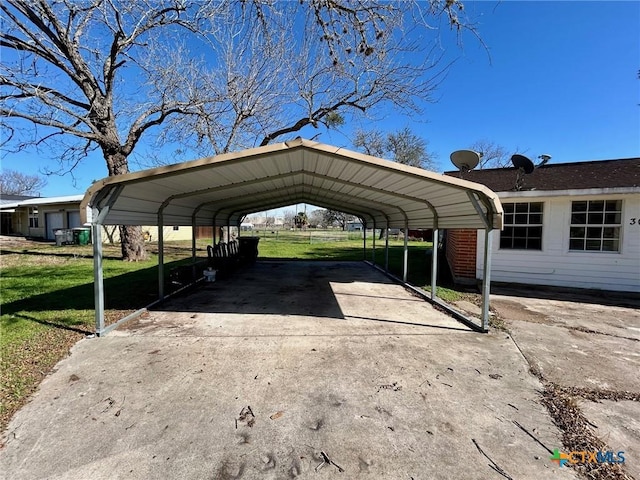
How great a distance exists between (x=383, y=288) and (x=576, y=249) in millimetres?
5035

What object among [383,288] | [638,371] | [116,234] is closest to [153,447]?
[638,371]

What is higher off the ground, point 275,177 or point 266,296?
point 275,177

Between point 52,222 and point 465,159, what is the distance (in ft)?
93.9

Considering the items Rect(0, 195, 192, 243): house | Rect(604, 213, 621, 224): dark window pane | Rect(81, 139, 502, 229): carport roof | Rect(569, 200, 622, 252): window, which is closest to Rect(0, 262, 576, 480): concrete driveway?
Rect(81, 139, 502, 229): carport roof

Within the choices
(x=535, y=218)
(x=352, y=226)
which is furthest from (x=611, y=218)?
(x=352, y=226)

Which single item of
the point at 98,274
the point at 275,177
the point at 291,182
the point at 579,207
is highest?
the point at 291,182

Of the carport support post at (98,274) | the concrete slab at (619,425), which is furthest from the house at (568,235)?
the carport support post at (98,274)

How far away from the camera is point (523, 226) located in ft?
27.3

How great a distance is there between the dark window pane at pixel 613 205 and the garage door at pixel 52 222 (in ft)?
99.0

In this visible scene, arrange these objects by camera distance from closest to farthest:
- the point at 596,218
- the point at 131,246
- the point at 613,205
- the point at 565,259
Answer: the point at 613,205
the point at 596,218
the point at 565,259
the point at 131,246

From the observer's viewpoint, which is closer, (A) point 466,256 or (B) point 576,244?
(B) point 576,244

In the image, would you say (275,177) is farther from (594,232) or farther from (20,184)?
(20,184)

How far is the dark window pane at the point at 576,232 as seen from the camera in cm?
793

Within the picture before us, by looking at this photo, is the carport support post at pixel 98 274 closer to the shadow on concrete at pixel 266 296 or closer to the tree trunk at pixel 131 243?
the shadow on concrete at pixel 266 296
